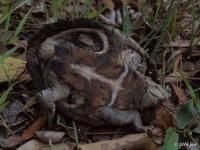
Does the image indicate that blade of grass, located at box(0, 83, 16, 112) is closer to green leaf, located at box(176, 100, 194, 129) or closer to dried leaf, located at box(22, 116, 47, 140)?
dried leaf, located at box(22, 116, 47, 140)

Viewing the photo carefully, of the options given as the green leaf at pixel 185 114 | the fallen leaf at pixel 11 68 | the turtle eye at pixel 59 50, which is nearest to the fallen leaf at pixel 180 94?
the green leaf at pixel 185 114

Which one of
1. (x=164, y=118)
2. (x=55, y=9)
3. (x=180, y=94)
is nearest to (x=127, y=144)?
(x=164, y=118)

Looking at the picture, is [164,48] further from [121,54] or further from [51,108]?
[51,108]

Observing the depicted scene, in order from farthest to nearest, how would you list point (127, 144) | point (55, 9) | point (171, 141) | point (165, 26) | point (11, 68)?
point (55, 9) → point (165, 26) → point (11, 68) → point (127, 144) → point (171, 141)

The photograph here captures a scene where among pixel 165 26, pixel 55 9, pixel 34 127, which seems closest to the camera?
pixel 34 127

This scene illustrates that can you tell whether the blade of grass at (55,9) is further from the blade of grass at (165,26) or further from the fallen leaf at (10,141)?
the fallen leaf at (10,141)

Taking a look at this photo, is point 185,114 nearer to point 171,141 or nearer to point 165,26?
point 171,141
